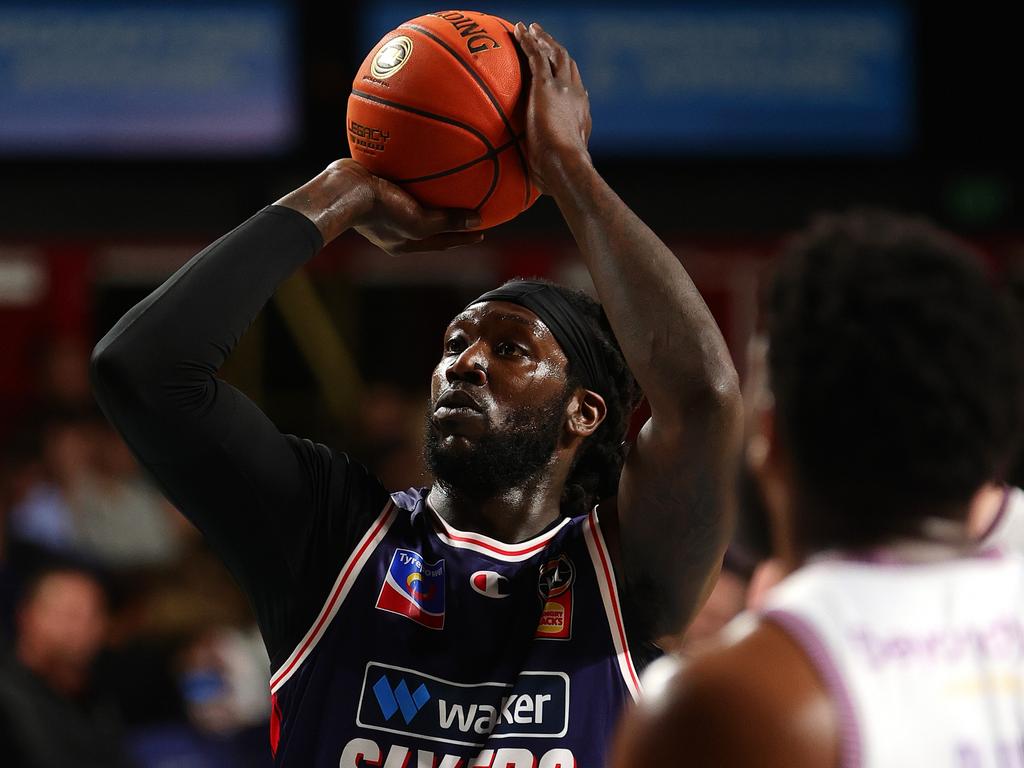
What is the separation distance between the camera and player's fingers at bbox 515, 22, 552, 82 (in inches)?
108

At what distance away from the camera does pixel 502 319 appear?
9.16 feet

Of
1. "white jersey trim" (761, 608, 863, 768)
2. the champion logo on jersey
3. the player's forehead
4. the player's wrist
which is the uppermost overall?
the player's wrist

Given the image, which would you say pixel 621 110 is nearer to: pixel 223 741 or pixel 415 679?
pixel 223 741

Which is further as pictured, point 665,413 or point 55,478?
point 55,478

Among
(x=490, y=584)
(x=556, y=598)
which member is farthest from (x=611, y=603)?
(x=490, y=584)

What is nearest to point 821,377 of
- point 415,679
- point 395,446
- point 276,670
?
point 415,679

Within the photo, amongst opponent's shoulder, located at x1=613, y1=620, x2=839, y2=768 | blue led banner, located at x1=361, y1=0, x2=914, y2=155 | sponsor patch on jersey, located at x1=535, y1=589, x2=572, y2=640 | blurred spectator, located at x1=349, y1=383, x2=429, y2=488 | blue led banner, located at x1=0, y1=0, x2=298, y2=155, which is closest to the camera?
opponent's shoulder, located at x1=613, y1=620, x2=839, y2=768

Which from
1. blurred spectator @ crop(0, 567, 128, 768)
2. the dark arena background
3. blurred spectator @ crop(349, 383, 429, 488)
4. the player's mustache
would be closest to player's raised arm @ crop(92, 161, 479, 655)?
the player's mustache

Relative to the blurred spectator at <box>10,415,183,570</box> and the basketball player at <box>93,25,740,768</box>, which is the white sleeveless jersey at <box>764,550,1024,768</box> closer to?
the basketball player at <box>93,25,740,768</box>

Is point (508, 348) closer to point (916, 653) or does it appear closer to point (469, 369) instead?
point (469, 369)

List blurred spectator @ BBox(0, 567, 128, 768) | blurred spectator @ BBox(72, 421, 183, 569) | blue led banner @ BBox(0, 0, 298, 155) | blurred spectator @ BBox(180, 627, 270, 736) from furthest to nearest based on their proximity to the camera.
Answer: blue led banner @ BBox(0, 0, 298, 155)
blurred spectator @ BBox(72, 421, 183, 569)
blurred spectator @ BBox(180, 627, 270, 736)
blurred spectator @ BBox(0, 567, 128, 768)

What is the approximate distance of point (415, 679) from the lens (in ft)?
7.95

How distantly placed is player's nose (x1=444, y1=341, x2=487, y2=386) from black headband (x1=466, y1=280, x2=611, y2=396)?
0.52 ft

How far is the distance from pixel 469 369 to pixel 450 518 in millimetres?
292
